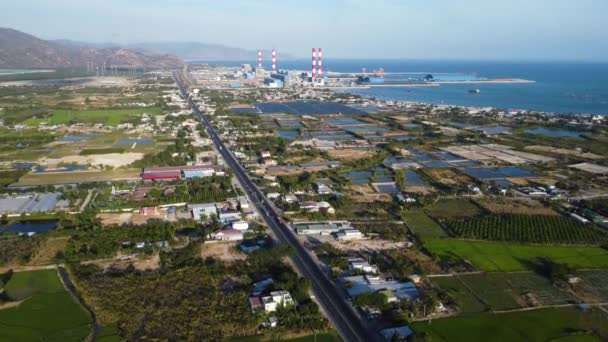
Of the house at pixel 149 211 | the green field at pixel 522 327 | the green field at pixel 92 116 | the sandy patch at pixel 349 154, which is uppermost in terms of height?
the green field at pixel 92 116

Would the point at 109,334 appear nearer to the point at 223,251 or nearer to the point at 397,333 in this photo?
the point at 223,251

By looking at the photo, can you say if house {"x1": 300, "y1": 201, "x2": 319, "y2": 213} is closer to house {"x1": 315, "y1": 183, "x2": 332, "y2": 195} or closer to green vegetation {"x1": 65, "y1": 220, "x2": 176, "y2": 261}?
house {"x1": 315, "y1": 183, "x2": 332, "y2": 195}

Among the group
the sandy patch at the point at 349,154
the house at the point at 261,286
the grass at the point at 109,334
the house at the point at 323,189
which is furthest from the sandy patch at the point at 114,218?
the sandy patch at the point at 349,154

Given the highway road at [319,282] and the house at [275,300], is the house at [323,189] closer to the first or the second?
the highway road at [319,282]

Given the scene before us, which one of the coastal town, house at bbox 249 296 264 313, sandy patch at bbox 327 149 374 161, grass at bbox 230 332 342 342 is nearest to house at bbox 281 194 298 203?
the coastal town

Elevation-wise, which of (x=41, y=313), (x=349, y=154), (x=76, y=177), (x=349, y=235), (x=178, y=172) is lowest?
(x=41, y=313)

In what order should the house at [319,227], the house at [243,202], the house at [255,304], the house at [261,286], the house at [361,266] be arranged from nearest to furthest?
the house at [255,304] < the house at [261,286] < the house at [361,266] < the house at [319,227] < the house at [243,202]

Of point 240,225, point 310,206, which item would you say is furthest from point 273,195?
point 240,225
